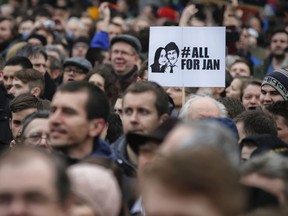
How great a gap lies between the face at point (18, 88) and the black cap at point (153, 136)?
19.1 feet

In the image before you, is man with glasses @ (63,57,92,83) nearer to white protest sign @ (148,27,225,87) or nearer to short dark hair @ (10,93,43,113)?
white protest sign @ (148,27,225,87)

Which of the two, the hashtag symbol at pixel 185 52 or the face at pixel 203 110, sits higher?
the hashtag symbol at pixel 185 52

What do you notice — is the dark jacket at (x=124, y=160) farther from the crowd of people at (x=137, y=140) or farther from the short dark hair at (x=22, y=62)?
the short dark hair at (x=22, y=62)

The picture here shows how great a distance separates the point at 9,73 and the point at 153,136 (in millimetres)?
7246

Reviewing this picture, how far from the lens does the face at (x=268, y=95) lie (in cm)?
1274

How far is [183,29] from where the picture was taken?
42.0 ft

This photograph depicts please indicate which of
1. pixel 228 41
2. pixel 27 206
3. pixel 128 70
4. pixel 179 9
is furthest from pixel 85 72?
pixel 179 9

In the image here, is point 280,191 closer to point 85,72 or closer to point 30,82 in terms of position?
point 30,82

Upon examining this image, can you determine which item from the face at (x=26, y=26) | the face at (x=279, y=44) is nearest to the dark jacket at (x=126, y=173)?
the face at (x=279, y=44)

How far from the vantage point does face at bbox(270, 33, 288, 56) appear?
18.9 meters

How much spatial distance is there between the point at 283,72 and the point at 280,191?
6.20 metres

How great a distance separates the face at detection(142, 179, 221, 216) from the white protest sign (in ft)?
23.7

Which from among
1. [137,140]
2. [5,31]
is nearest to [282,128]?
[137,140]

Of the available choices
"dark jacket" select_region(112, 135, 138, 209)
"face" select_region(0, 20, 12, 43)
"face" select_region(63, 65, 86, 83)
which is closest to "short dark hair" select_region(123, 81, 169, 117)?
"dark jacket" select_region(112, 135, 138, 209)
